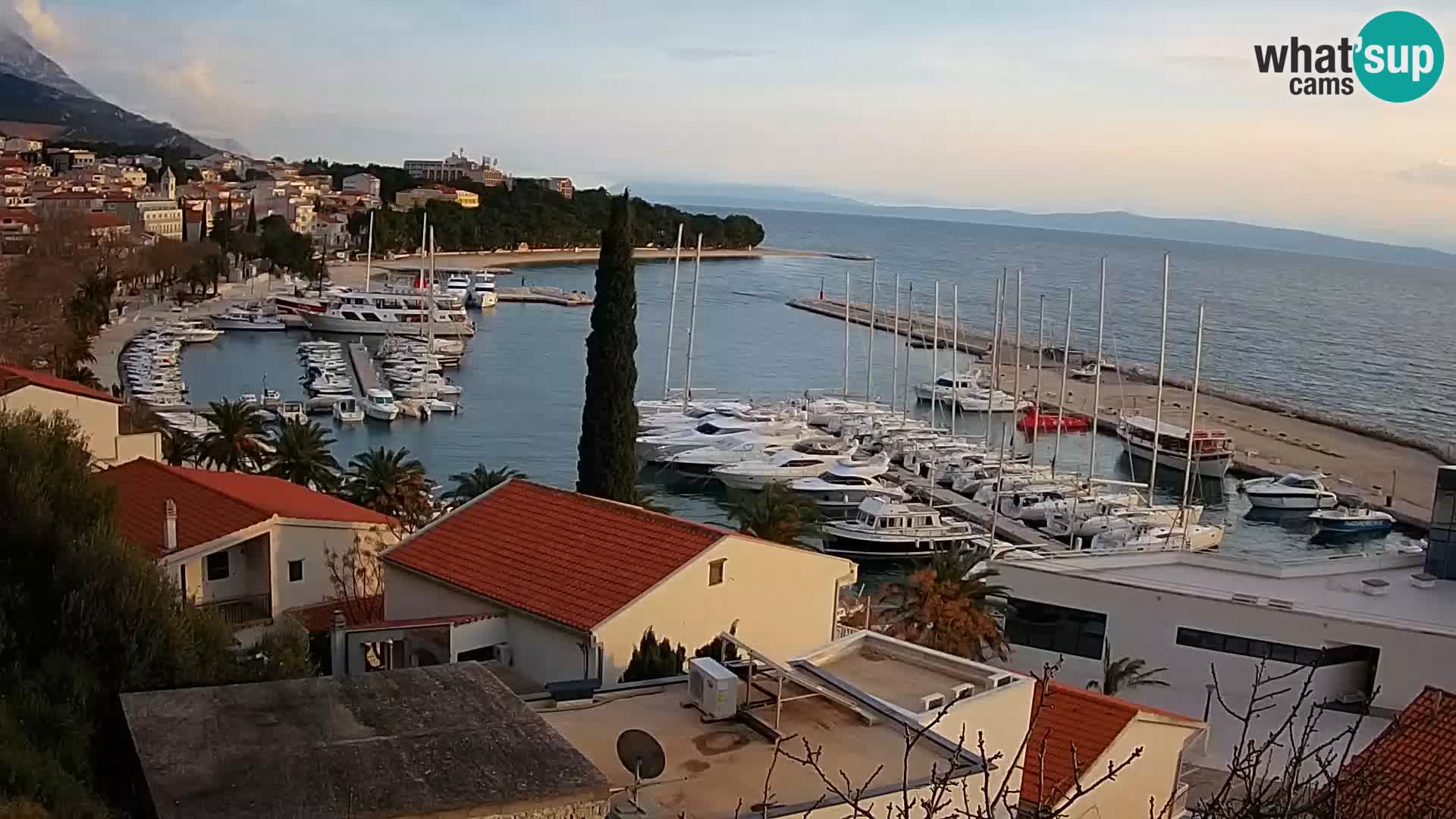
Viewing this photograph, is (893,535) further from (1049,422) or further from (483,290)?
(483,290)

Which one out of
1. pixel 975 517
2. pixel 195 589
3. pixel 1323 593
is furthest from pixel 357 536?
pixel 975 517

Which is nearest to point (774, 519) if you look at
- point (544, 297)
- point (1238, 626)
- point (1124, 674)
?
point (1124, 674)

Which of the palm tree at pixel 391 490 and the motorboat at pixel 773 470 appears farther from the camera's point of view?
the motorboat at pixel 773 470

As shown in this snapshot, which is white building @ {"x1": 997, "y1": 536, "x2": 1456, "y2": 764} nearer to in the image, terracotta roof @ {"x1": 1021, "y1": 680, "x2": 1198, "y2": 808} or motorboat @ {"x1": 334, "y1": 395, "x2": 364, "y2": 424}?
terracotta roof @ {"x1": 1021, "y1": 680, "x2": 1198, "y2": 808}

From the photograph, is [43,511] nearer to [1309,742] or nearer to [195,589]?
[195,589]

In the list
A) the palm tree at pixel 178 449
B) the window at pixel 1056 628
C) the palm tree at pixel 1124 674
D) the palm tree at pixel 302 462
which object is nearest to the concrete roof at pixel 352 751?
the palm tree at pixel 1124 674

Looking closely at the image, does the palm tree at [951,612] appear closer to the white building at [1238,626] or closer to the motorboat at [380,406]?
the white building at [1238,626]
